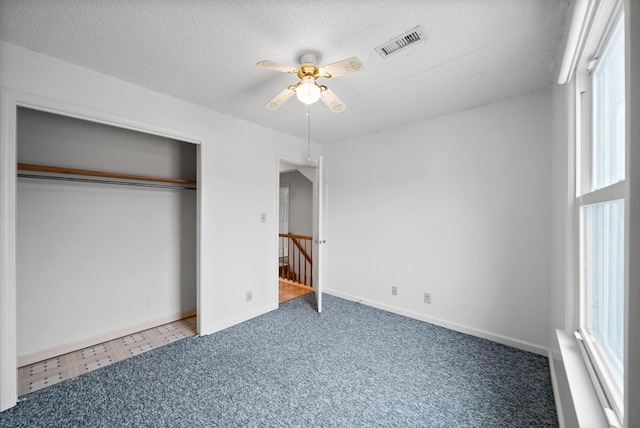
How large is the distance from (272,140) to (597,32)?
3000mm

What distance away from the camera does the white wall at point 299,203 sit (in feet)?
19.3

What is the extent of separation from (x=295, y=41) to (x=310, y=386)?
247 centimetres

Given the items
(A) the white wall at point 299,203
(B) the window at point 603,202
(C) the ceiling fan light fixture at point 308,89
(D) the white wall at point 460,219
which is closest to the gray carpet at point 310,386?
(D) the white wall at point 460,219

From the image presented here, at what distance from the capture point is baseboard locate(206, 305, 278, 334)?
2.83m

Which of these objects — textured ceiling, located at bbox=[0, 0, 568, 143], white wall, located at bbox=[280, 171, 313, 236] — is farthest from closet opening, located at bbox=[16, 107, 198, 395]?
white wall, located at bbox=[280, 171, 313, 236]

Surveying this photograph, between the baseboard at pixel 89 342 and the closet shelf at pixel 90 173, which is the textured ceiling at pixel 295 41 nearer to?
the closet shelf at pixel 90 173

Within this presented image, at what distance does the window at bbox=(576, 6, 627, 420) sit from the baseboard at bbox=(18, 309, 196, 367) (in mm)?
3674

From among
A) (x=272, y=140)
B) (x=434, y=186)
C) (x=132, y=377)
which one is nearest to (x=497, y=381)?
(x=434, y=186)

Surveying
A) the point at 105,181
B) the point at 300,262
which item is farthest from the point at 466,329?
the point at 105,181

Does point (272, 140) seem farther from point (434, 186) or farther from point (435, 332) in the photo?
point (435, 332)

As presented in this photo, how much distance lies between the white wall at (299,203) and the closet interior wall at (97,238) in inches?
114

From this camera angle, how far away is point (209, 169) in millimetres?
2826

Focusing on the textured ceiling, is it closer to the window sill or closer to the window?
the window

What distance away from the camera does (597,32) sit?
121 cm
